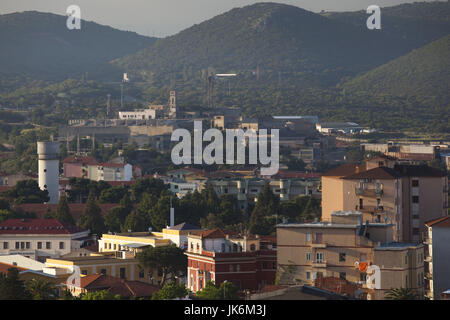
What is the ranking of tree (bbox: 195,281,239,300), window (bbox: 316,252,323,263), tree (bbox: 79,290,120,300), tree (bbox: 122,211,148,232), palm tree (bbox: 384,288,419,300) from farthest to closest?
tree (bbox: 122,211,148,232), window (bbox: 316,252,323,263), tree (bbox: 79,290,120,300), tree (bbox: 195,281,239,300), palm tree (bbox: 384,288,419,300)

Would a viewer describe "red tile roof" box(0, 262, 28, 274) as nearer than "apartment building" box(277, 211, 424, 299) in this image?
No

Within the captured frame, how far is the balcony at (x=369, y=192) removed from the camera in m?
38.3

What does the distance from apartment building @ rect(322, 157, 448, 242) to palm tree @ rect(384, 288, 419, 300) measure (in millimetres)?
11468

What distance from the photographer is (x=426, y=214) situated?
128 feet

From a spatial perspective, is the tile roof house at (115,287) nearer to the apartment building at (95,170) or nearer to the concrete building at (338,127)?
the apartment building at (95,170)

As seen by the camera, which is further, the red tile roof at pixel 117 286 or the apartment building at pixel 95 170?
the apartment building at pixel 95 170

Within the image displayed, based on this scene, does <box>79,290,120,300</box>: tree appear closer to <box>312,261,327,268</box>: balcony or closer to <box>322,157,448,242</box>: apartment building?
<box>312,261,327,268</box>: balcony

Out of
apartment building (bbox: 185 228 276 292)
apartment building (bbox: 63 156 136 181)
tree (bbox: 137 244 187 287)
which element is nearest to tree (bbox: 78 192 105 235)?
tree (bbox: 137 244 187 287)

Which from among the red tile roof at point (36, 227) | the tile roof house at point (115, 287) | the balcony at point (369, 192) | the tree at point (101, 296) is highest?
the balcony at point (369, 192)

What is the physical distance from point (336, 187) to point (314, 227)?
10.7 metres

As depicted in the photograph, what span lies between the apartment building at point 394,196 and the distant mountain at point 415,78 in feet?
352

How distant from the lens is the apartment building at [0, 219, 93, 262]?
48.0 m

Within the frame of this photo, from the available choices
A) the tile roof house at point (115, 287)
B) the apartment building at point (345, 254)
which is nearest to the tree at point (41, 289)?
the tile roof house at point (115, 287)

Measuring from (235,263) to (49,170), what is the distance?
39547 millimetres
